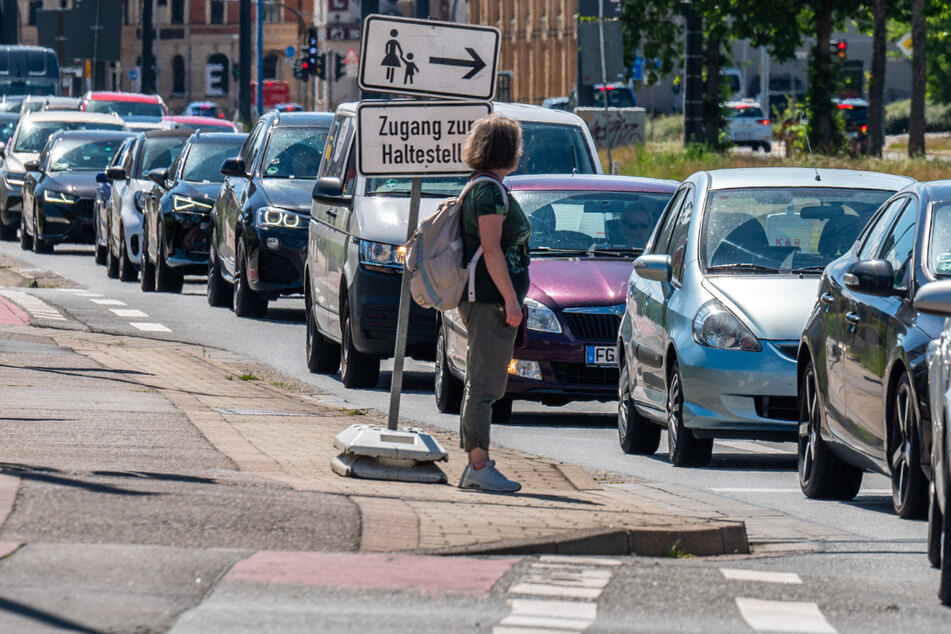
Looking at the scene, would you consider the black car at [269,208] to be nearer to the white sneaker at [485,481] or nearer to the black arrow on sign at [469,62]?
the black arrow on sign at [469,62]

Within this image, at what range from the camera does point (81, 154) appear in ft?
108

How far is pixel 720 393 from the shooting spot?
11.3 m

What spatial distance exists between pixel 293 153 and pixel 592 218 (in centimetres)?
778

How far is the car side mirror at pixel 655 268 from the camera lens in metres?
11.9

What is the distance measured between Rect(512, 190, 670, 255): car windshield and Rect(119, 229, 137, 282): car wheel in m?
13.3

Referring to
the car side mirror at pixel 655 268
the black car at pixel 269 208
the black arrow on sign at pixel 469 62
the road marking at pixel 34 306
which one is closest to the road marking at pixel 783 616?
the black arrow on sign at pixel 469 62

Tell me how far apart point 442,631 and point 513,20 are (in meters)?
91.7

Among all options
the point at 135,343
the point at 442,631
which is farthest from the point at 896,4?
the point at 442,631

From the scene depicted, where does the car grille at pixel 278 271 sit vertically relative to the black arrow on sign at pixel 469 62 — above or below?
below

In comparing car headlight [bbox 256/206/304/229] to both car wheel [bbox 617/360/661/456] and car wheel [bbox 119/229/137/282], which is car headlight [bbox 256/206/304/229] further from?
car wheel [bbox 617/360/661/456]

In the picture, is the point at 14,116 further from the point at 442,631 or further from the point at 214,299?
the point at 442,631

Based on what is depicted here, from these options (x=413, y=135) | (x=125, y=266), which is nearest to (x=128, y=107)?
(x=125, y=266)

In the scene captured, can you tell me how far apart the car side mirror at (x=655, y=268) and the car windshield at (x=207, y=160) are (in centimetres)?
1360

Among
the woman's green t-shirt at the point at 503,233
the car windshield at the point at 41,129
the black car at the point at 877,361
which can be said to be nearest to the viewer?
the black car at the point at 877,361
